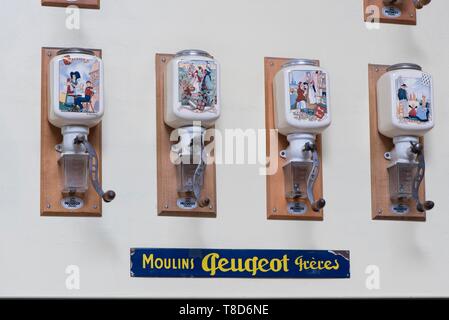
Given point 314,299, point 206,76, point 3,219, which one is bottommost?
point 314,299

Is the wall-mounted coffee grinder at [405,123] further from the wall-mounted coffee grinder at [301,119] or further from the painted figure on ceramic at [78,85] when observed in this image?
the painted figure on ceramic at [78,85]

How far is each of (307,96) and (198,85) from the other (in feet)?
1.08

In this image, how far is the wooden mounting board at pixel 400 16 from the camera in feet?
13.6

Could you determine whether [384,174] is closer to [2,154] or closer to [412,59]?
[412,59]

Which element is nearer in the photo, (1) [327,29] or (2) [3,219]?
(2) [3,219]

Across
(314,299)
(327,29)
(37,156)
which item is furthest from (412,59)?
(37,156)

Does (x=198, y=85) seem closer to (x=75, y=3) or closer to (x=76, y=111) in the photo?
(x=76, y=111)

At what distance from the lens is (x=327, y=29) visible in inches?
161

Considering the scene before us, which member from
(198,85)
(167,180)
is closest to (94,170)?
(167,180)

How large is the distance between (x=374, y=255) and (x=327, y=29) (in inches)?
28.8

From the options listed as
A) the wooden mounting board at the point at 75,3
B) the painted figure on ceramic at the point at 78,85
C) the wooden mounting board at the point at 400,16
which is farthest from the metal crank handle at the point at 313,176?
Result: the wooden mounting board at the point at 75,3

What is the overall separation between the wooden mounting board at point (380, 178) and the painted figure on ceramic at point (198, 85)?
57 cm

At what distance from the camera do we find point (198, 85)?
3.76m

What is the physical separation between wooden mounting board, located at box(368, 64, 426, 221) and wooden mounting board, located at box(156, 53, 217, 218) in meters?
0.51
